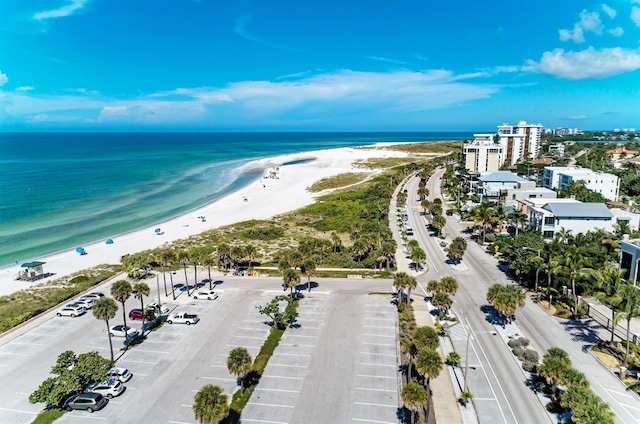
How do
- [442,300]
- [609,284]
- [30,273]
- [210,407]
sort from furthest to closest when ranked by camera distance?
1. [30,273]
2. [442,300]
3. [609,284]
4. [210,407]

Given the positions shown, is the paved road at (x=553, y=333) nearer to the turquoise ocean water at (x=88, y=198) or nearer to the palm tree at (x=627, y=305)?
the palm tree at (x=627, y=305)

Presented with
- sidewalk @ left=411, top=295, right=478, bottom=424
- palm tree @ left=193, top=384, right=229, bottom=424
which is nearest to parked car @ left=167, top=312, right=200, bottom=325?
palm tree @ left=193, top=384, right=229, bottom=424

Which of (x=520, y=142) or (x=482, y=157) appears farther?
(x=520, y=142)

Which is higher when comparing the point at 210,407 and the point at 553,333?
the point at 210,407

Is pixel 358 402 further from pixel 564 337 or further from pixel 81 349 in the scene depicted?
pixel 81 349

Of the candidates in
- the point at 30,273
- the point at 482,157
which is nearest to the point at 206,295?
the point at 30,273

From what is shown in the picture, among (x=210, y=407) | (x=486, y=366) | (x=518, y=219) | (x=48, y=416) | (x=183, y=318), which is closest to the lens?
(x=210, y=407)

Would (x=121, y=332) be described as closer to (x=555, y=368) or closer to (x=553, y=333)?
(x=555, y=368)
